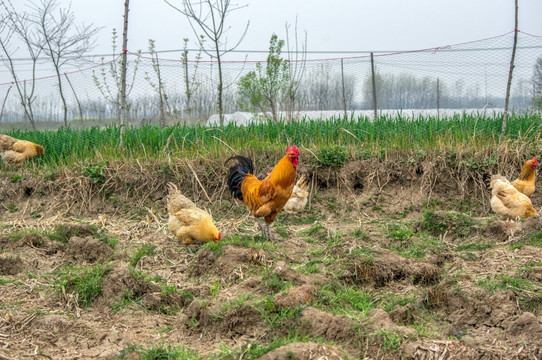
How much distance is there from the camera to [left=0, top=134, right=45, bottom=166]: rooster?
9.40 metres

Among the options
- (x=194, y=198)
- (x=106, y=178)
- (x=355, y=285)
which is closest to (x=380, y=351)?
(x=355, y=285)

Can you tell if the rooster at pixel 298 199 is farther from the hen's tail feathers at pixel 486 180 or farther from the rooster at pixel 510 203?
the hen's tail feathers at pixel 486 180

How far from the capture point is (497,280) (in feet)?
12.9

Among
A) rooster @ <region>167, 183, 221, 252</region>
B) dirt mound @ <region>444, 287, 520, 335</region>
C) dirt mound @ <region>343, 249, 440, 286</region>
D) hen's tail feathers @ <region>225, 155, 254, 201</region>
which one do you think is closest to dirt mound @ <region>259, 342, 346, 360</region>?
dirt mound @ <region>444, 287, 520, 335</region>

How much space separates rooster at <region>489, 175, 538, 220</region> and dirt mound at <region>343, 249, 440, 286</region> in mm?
2328

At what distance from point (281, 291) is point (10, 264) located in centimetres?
292

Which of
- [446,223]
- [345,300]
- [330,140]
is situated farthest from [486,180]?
[345,300]

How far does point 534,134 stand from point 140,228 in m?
6.55

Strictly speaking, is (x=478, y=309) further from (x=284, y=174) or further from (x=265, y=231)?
(x=265, y=231)

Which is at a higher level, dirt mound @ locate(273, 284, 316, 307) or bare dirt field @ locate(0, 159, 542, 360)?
dirt mound @ locate(273, 284, 316, 307)

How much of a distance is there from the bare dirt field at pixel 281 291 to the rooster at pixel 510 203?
1.55 ft

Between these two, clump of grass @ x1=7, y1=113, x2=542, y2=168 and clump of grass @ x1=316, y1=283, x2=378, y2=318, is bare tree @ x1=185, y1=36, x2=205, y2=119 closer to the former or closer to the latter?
clump of grass @ x1=7, y1=113, x2=542, y2=168

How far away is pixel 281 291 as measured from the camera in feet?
12.1

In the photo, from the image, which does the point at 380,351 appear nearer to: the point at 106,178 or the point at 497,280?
the point at 497,280
